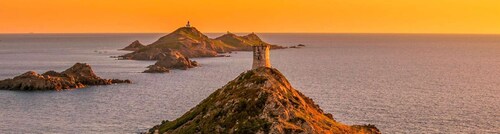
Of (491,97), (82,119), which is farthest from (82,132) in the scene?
(491,97)

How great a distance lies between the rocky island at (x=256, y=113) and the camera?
223 ft

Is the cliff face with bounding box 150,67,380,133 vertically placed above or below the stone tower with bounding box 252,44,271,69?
below

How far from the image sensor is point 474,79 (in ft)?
648

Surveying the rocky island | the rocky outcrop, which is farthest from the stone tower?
the rocky outcrop

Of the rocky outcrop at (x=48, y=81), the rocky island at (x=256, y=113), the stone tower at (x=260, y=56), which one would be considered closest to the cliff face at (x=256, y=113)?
the rocky island at (x=256, y=113)

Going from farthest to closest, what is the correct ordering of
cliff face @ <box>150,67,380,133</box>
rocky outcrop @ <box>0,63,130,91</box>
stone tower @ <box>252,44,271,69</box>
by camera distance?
rocky outcrop @ <box>0,63,130,91</box> < stone tower @ <box>252,44,271,69</box> < cliff face @ <box>150,67,380,133</box>

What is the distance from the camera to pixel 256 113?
7006 cm

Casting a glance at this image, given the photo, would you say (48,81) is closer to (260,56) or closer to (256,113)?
(260,56)

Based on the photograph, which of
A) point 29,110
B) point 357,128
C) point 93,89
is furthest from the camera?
point 93,89

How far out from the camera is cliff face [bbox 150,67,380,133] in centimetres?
6800

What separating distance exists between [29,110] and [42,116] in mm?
8495

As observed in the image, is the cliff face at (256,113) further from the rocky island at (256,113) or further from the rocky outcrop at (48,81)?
the rocky outcrop at (48,81)

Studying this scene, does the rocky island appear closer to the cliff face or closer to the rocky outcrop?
the cliff face

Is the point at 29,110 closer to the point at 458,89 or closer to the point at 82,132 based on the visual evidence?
the point at 82,132
